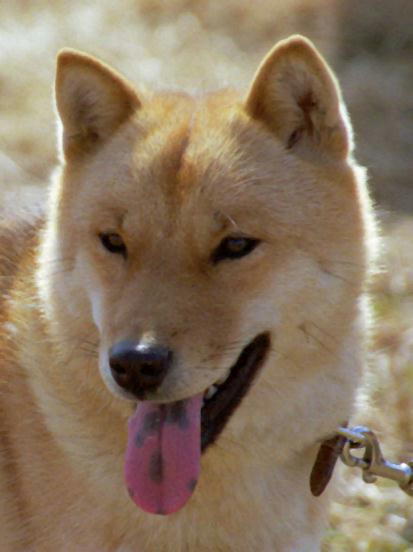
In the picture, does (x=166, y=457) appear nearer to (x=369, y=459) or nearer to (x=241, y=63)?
(x=369, y=459)

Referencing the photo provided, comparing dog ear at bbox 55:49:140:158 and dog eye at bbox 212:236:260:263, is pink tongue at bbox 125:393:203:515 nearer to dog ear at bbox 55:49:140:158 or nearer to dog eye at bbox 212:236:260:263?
dog eye at bbox 212:236:260:263

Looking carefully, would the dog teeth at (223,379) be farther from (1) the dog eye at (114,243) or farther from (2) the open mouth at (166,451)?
(1) the dog eye at (114,243)

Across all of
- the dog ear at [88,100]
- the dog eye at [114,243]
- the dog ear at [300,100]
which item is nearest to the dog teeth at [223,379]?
the dog eye at [114,243]

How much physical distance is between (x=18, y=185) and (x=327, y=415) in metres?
4.00

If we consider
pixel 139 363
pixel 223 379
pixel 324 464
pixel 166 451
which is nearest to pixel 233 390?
pixel 223 379

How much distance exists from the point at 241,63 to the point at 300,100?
5.74m

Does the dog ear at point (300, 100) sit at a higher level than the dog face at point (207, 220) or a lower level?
higher

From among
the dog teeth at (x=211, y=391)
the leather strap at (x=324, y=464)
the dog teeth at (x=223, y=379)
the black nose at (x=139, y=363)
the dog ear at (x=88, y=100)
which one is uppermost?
the dog ear at (x=88, y=100)

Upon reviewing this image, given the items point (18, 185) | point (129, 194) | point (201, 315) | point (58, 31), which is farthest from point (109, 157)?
point (58, 31)

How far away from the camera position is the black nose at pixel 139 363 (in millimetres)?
3539

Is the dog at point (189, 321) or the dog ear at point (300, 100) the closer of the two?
the dog at point (189, 321)

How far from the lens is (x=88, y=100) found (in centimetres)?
415

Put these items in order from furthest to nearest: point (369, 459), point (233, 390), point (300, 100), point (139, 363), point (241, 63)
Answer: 1. point (241, 63)
2. point (369, 459)
3. point (300, 100)
4. point (233, 390)
5. point (139, 363)

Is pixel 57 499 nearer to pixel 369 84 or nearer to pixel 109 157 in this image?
pixel 109 157
